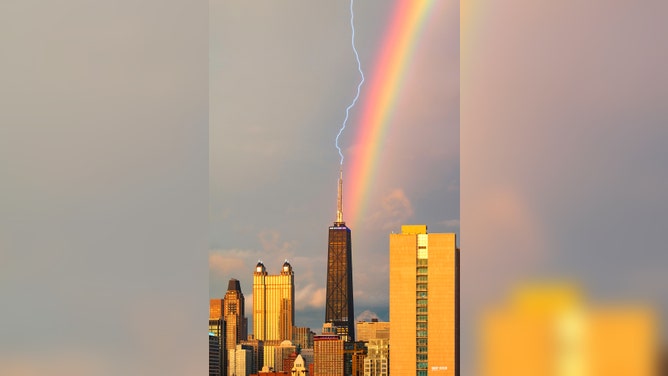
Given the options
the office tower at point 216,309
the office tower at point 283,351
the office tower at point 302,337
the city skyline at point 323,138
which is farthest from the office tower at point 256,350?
the city skyline at point 323,138

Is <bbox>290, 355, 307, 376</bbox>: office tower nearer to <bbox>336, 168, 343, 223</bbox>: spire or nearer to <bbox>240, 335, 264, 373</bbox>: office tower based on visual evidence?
<bbox>240, 335, 264, 373</bbox>: office tower

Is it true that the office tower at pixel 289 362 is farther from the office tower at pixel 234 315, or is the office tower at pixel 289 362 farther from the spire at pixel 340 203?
the spire at pixel 340 203

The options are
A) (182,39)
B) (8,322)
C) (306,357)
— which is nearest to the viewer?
(8,322)

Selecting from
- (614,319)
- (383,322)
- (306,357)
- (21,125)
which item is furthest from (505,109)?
(306,357)

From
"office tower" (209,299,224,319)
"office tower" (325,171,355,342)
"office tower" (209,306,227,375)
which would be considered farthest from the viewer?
"office tower" (209,306,227,375)

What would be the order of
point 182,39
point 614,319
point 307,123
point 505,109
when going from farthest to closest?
point 307,123 → point 182,39 → point 505,109 → point 614,319

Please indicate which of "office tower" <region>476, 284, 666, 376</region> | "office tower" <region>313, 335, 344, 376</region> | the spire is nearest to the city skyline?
the spire

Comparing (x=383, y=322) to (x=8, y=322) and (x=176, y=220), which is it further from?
(x=8, y=322)
